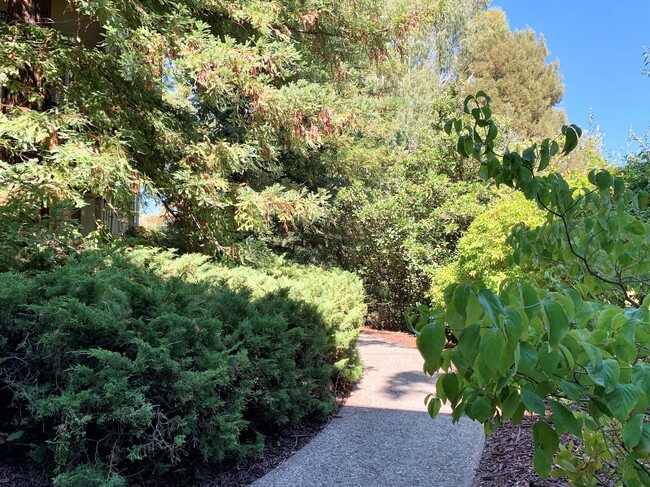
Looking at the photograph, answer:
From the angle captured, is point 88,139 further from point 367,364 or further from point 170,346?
point 367,364

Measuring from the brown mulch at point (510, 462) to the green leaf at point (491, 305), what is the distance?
2.44m

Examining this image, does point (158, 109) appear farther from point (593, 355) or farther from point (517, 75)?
point (517, 75)

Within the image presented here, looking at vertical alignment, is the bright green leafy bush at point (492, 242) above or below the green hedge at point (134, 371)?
above

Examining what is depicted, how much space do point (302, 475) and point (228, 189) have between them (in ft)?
A: 12.3

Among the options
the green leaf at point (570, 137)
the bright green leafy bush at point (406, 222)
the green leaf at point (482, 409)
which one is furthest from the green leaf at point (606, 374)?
the bright green leafy bush at point (406, 222)

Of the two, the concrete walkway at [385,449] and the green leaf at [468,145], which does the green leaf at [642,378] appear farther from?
the concrete walkway at [385,449]

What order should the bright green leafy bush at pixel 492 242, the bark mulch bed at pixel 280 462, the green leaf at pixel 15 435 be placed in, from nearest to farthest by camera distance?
the green leaf at pixel 15 435 < the bark mulch bed at pixel 280 462 < the bright green leafy bush at pixel 492 242

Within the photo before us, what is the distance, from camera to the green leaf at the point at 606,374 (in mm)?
749

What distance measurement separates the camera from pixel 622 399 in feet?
2.47

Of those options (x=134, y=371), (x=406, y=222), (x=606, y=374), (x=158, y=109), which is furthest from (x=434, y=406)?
(x=406, y=222)

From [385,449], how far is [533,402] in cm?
304

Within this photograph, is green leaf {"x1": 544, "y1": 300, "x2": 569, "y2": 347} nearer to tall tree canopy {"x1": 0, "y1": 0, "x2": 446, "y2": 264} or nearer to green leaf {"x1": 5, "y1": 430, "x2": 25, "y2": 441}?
green leaf {"x1": 5, "y1": 430, "x2": 25, "y2": 441}

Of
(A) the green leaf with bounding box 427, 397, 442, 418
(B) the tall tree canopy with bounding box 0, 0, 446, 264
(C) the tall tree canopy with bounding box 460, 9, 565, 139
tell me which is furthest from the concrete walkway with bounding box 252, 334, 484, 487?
(C) the tall tree canopy with bounding box 460, 9, 565, 139

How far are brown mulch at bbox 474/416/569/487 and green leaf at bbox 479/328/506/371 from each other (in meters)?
2.44
